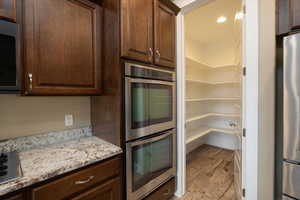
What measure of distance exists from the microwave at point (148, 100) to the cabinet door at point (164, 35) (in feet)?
0.50

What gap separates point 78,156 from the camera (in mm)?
1046

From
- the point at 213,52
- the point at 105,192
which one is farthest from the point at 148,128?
the point at 213,52

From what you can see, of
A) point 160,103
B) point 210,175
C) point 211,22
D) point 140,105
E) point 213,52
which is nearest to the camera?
point 140,105

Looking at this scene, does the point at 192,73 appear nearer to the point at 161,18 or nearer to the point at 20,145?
the point at 161,18

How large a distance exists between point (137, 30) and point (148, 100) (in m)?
0.68

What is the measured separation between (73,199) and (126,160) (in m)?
0.44

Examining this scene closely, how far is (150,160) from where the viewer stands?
1454 mm

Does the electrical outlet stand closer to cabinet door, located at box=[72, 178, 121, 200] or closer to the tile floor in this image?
cabinet door, located at box=[72, 178, 121, 200]

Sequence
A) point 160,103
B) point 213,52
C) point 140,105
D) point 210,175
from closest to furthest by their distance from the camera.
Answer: point 140,105 < point 160,103 < point 210,175 < point 213,52

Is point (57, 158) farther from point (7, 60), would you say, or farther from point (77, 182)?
point (7, 60)

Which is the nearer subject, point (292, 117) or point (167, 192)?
point (292, 117)

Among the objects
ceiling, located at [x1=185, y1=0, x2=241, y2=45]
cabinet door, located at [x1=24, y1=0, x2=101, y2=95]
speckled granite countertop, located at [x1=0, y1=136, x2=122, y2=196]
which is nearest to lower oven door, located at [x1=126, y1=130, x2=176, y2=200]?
speckled granite countertop, located at [x1=0, y1=136, x2=122, y2=196]

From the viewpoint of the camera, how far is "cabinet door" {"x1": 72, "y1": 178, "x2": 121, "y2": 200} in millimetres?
997

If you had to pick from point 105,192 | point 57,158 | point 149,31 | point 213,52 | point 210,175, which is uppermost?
point 213,52
